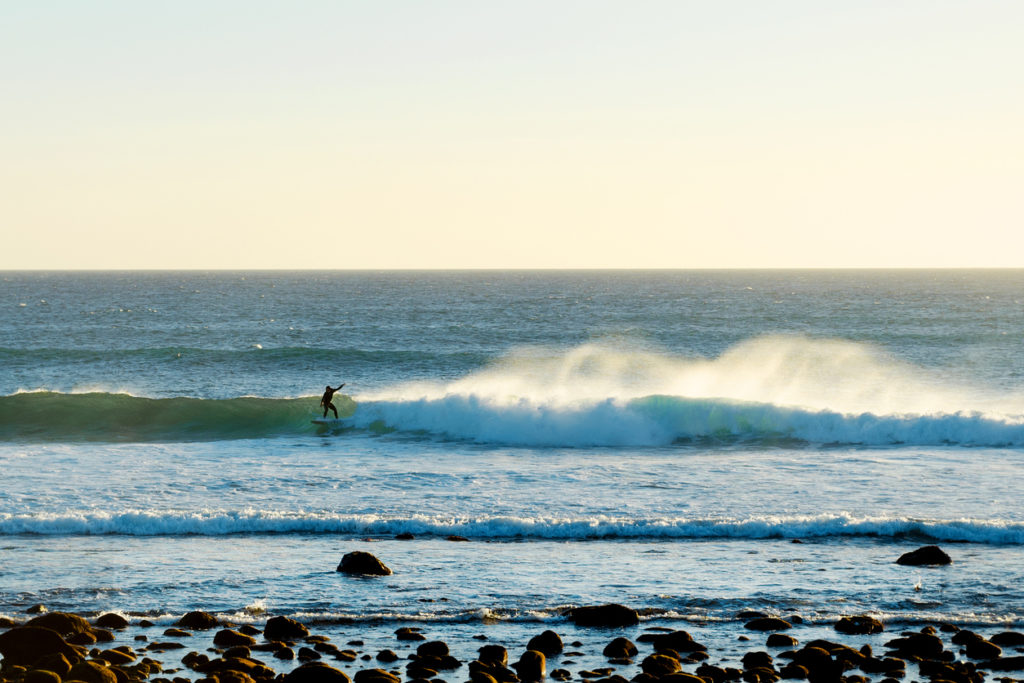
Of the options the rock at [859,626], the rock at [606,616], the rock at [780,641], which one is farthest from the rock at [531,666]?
the rock at [859,626]

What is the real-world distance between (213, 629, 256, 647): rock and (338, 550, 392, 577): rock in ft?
8.36

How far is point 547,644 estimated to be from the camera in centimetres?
1005

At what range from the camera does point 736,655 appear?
390 inches

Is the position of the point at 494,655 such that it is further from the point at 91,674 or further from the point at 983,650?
the point at 983,650

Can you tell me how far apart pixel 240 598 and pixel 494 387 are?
2343cm

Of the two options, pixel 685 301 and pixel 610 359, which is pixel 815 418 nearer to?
pixel 610 359

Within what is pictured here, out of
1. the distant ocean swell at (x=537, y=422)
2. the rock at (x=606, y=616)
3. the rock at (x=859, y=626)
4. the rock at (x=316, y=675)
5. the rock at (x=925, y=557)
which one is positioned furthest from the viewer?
the distant ocean swell at (x=537, y=422)

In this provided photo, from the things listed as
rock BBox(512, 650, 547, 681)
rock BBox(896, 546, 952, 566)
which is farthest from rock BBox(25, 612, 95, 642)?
rock BBox(896, 546, 952, 566)

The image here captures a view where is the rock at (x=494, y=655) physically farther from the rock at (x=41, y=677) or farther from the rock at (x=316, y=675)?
the rock at (x=41, y=677)

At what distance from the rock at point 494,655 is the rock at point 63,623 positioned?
12.8 ft

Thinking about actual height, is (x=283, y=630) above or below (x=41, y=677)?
below

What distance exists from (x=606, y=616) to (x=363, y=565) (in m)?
3.30

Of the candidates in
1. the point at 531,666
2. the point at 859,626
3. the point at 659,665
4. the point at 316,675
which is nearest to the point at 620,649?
the point at 659,665

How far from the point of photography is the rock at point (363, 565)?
41.7 ft
